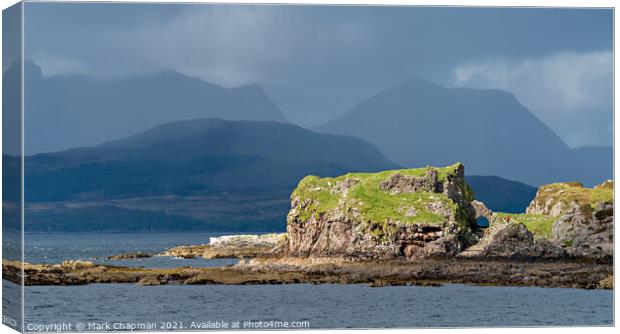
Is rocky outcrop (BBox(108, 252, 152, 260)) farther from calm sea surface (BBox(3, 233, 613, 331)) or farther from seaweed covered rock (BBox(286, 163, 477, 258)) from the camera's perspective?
calm sea surface (BBox(3, 233, 613, 331))

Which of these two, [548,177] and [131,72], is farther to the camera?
[548,177]

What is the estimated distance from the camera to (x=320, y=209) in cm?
4659

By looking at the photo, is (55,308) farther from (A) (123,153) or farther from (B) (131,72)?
(A) (123,153)

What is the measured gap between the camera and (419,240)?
43781mm

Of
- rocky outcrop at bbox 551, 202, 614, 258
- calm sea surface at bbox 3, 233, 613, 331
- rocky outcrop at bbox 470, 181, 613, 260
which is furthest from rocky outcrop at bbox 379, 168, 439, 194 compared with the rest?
calm sea surface at bbox 3, 233, 613, 331

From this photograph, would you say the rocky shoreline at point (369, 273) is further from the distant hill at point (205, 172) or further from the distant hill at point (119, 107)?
the distant hill at point (205, 172)

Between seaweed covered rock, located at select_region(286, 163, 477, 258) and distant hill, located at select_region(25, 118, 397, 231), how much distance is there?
18.3m

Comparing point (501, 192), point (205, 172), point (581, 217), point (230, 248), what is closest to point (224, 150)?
point (205, 172)

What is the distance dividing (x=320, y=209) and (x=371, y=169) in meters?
24.3

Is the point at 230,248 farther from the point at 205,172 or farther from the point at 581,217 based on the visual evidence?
the point at 581,217

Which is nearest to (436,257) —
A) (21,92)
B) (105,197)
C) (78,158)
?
(21,92)

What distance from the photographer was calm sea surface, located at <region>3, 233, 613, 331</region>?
3272cm

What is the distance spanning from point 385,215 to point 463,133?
57.9 feet

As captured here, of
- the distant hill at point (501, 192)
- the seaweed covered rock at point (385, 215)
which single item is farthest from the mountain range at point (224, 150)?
the seaweed covered rock at point (385, 215)
